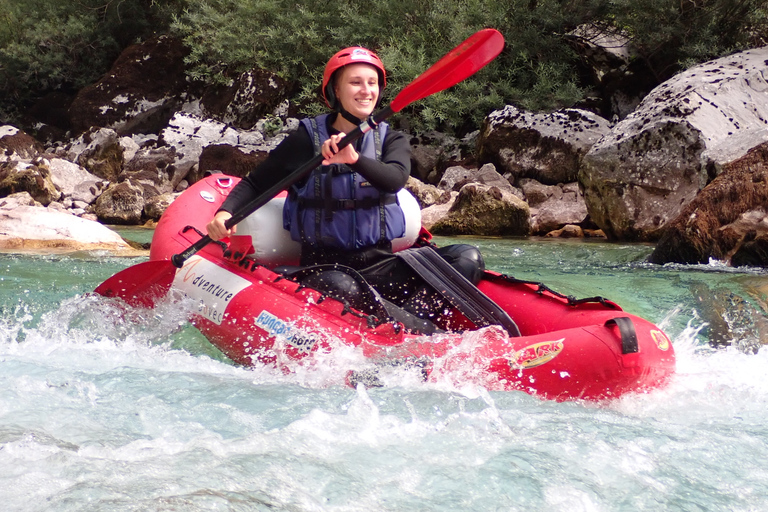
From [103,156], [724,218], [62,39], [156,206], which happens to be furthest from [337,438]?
[62,39]

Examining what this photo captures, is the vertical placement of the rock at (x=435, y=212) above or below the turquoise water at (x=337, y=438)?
above

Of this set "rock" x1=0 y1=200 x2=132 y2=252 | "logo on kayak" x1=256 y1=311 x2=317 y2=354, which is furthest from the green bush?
"logo on kayak" x1=256 y1=311 x2=317 y2=354

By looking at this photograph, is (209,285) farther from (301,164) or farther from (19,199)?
(19,199)

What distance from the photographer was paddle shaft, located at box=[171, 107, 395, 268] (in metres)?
2.55

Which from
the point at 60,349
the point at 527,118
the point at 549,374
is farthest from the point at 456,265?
the point at 527,118

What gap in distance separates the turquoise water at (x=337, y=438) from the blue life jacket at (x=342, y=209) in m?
0.59

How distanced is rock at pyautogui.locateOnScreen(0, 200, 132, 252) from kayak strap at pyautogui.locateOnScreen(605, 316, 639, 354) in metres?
4.50

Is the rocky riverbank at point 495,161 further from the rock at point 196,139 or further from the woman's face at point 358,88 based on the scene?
the woman's face at point 358,88

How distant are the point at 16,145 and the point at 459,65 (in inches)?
416

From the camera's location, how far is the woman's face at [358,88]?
2713 millimetres

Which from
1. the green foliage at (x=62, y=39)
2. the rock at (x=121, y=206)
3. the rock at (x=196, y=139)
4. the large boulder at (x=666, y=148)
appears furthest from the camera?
the green foliage at (x=62, y=39)

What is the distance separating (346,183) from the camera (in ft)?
8.91

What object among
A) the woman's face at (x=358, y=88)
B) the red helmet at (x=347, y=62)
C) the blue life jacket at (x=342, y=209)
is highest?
the red helmet at (x=347, y=62)

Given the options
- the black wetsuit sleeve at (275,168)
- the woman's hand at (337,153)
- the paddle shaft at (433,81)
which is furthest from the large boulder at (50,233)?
the woman's hand at (337,153)
